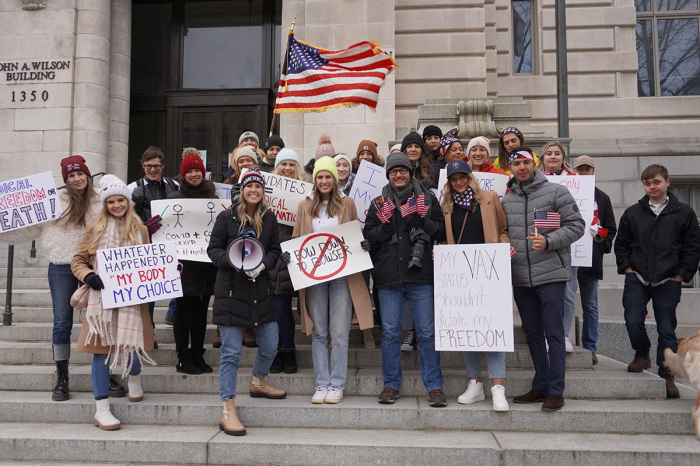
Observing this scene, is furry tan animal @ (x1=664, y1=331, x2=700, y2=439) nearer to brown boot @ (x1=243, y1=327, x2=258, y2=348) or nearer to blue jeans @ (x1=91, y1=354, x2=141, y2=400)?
brown boot @ (x1=243, y1=327, x2=258, y2=348)

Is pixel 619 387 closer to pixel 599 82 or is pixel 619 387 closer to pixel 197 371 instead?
pixel 197 371

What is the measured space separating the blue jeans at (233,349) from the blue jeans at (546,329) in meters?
2.33

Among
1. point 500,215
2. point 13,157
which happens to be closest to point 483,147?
point 500,215

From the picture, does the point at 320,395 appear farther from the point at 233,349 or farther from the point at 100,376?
the point at 100,376

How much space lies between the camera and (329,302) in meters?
5.35

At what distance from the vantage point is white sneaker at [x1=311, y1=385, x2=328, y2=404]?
5.07m

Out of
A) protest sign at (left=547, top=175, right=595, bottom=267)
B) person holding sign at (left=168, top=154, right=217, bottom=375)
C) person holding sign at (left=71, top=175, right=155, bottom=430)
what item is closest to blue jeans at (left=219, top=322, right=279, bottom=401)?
person holding sign at (left=71, top=175, right=155, bottom=430)

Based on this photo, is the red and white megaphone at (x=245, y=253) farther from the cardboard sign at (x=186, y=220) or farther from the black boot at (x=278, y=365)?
the black boot at (x=278, y=365)

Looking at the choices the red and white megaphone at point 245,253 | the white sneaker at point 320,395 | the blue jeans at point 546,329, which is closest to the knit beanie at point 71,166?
the red and white megaphone at point 245,253

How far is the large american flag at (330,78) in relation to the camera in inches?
320

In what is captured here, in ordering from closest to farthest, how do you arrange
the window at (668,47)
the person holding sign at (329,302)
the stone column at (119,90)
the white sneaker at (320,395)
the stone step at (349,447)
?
the stone step at (349,447), the white sneaker at (320,395), the person holding sign at (329,302), the window at (668,47), the stone column at (119,90)

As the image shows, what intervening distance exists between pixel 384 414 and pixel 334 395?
1.67ft

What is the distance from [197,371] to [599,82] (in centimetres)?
1128

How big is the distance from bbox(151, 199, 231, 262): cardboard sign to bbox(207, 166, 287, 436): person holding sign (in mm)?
915
